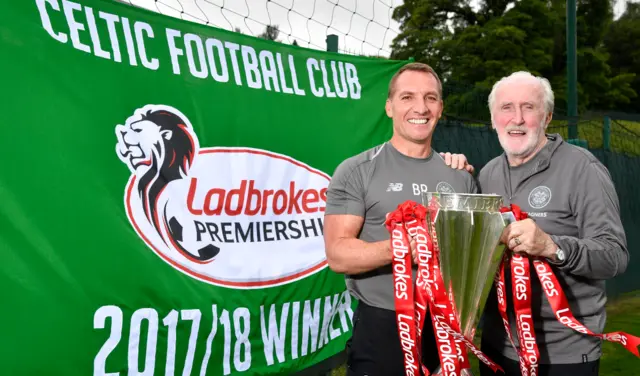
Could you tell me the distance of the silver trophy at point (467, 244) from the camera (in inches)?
69.9

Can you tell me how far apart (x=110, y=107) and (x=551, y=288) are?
1738 millimetres

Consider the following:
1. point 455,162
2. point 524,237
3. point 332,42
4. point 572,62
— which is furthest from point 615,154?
point 524,237

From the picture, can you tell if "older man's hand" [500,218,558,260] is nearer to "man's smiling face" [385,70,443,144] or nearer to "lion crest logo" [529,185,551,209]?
"lion crest logo" [529,185,551,209]

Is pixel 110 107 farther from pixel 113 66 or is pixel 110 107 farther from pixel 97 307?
pixel 97 307

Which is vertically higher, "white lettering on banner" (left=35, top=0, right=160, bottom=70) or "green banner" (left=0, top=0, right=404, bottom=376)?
"white lettering on banner" (left=35, top=0, right=160, bottom=70)

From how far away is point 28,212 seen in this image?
228 cm

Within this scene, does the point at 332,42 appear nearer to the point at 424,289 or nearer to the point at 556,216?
the point at 556,216

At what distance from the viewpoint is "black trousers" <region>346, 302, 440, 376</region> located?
2.33 meters

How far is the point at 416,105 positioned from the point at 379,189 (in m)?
0.34

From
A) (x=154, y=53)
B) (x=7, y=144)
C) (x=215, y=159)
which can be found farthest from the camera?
(x=215, y=159)

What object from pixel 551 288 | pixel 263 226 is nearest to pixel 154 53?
pixel 263 226

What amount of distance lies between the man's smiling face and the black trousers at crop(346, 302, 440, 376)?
66 cm

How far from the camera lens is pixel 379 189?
90.7 inches

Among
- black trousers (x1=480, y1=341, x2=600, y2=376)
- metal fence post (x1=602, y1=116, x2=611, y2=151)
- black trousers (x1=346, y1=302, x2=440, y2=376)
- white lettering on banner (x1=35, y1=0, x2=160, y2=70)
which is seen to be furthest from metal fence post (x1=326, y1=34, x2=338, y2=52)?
metal fence post (x1=602, y1=116, x2=611, y2=151)
